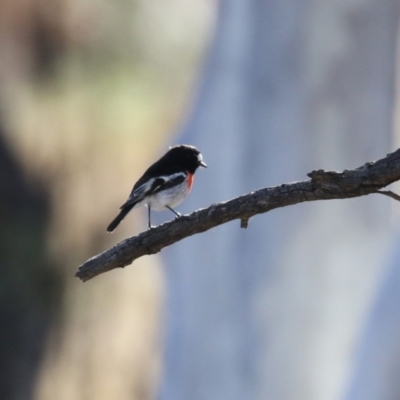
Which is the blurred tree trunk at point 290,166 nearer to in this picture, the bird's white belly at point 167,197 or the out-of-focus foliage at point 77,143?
the out-of-focus foliage at point 77,143

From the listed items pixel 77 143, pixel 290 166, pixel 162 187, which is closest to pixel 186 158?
pixel 162 187

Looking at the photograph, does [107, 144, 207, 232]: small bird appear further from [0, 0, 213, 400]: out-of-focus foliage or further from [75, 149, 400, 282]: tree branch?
[0, 0, 213, 400]: out-of-focus foliage

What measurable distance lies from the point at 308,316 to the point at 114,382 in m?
1.67

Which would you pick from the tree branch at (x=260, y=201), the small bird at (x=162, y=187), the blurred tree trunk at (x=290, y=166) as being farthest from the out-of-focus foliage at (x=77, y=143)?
the tree branch at (x=260, y=201)

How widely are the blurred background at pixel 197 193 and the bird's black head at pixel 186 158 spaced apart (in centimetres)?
162

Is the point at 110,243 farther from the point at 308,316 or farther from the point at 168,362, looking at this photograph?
the point at 308,316

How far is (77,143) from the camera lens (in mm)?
5184

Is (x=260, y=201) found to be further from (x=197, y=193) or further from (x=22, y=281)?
(x=22, y=281)

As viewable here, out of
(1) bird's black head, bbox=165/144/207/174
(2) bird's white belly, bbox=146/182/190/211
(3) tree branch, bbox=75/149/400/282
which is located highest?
(1) bird's black head, bbox=165/144/207/174

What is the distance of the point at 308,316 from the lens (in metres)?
4.54

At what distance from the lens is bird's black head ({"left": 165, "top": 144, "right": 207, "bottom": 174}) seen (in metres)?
2.81

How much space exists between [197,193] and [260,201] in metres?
3.02

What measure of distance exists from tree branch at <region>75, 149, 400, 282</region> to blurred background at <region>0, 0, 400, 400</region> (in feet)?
7.72

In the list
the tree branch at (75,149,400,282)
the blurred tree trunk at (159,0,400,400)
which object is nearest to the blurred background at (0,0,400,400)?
the blurred tree trunk at (159,0,400,400)
